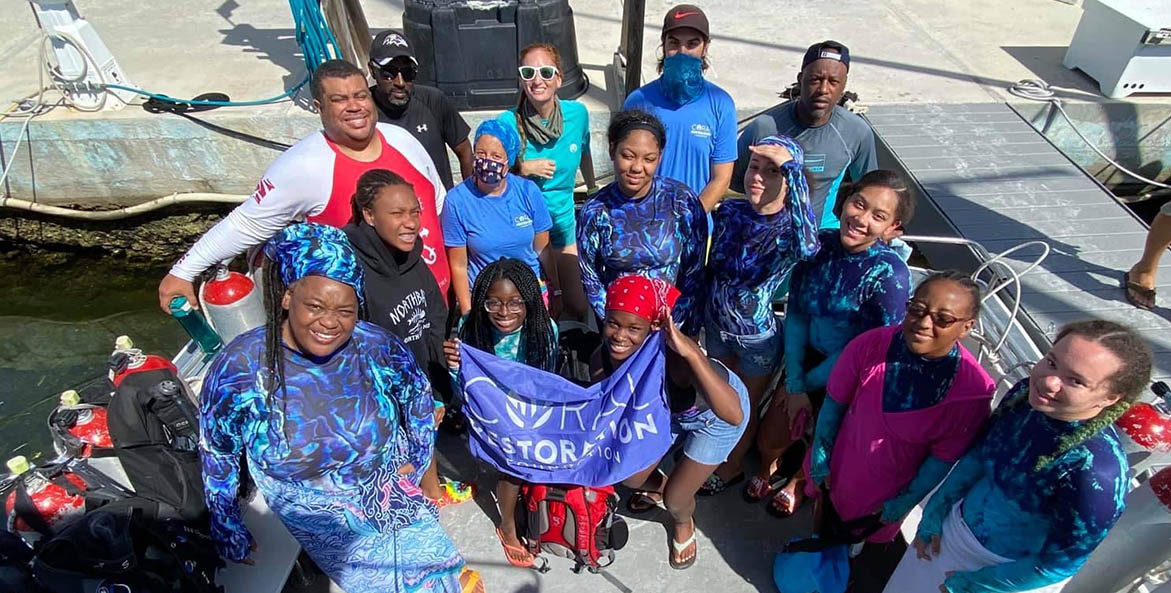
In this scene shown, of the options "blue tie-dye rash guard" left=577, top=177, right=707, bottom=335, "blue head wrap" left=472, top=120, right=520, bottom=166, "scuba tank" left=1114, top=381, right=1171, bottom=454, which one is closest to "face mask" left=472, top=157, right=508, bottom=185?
"blue head wrap" left=472, top=120, right=520, bottom=166

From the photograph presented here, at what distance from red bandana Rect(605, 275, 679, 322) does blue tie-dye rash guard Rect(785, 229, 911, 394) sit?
675 millimetres

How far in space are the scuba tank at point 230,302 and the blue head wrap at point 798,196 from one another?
2383mm

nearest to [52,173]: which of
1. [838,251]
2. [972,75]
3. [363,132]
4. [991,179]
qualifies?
[363,132]

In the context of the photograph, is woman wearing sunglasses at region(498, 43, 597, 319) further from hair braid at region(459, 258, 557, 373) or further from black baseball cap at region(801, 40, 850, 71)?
black baseball cap at region(801, 40, 850, 71)

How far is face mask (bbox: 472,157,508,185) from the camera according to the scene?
298cm

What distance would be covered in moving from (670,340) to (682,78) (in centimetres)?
170

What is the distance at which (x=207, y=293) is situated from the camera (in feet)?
10.2

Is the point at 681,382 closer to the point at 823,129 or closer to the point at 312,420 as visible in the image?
the point at 312,420

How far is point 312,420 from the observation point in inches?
85.9

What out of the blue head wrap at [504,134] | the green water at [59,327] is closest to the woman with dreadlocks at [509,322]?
the blue head wrap at [504,134]

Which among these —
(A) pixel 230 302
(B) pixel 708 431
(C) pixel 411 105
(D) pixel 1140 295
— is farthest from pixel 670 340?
(D) pixel 1140 295

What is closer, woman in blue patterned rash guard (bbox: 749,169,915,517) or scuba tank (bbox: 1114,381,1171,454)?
scuba tank (bbox: 1114,381,1171,454)

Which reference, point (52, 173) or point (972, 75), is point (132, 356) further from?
point (972, 75)

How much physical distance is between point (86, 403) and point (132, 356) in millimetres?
360
